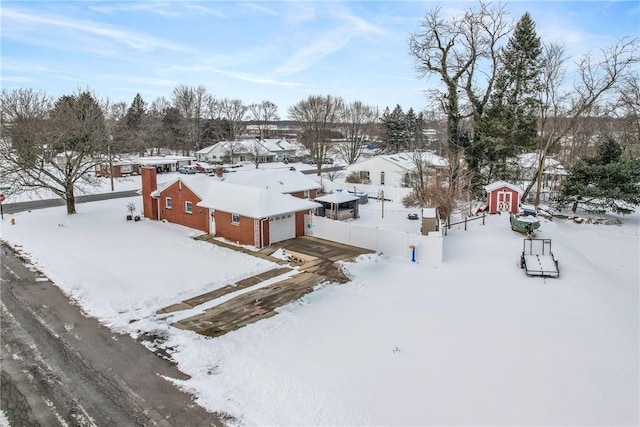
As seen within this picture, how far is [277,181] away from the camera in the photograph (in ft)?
96.7

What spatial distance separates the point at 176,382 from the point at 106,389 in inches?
59.2

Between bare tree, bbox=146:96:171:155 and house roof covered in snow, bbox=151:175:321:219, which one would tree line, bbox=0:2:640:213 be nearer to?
house roof covered in snow, bbox=151:175:321:219

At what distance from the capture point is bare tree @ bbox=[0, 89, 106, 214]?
90.0 feet

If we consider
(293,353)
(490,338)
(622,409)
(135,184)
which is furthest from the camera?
(135,184)

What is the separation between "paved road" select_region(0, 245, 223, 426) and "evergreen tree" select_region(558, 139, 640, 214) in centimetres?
2811

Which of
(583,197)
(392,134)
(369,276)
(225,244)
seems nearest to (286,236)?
(225,244)

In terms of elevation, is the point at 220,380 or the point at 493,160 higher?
the point at 493,160

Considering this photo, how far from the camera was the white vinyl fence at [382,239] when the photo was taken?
19.3 m

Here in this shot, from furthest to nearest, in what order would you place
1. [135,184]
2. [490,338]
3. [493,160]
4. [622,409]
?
[135,184], [493,160], [490,338], [622,409]

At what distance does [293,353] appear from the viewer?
1145 cm

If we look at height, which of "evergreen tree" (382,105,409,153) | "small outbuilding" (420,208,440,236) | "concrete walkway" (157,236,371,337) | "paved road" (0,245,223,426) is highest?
"evergreen tree" (382,105,409,153)

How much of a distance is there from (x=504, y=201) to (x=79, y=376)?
25.6 m

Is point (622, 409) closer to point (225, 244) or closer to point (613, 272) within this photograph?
point (613, 272)

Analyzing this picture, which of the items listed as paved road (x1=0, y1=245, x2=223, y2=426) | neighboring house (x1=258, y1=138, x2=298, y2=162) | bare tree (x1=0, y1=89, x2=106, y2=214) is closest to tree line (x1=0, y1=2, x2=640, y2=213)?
bare tree (x1=0, y1=89, x2=106, y2=214)
